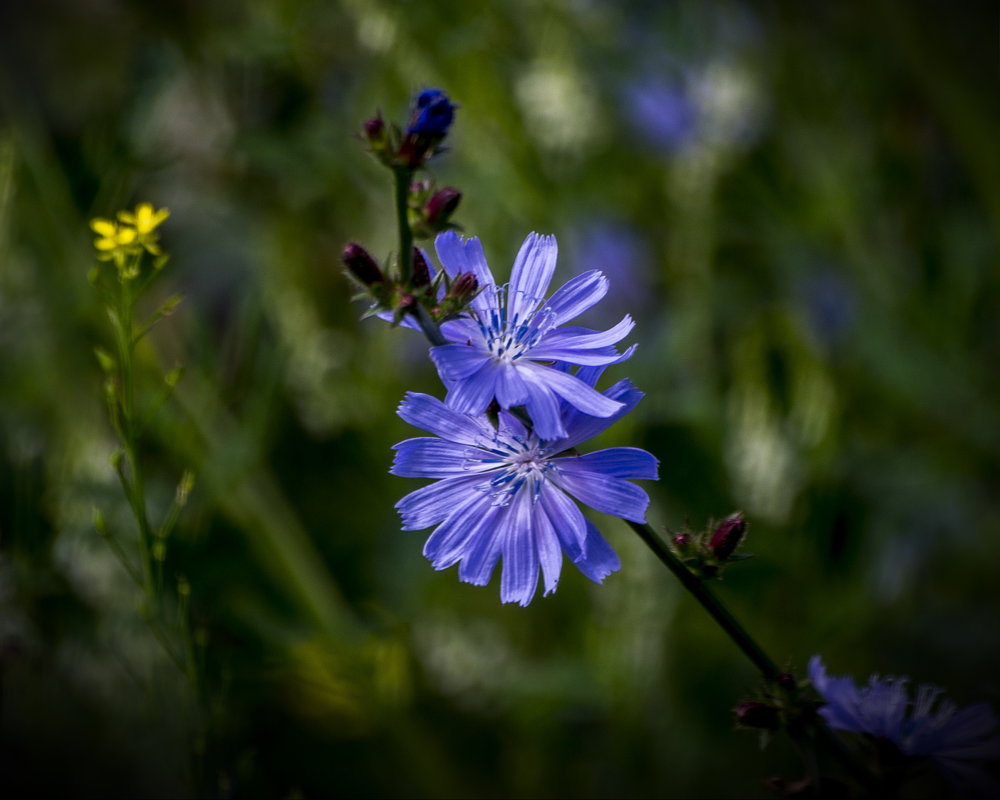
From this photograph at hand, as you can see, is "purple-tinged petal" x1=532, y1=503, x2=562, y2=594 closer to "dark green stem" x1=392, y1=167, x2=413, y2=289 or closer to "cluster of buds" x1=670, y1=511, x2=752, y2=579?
"cluster of buds" x1=670, y1=511, x2=752, y2=579

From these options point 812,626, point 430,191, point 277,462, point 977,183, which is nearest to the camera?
point 430,191

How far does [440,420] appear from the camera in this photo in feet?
2.14

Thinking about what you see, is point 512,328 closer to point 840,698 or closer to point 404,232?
point 404,232

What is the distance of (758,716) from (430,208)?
48 cm

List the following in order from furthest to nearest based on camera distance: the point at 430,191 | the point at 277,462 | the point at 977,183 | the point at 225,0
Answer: the point at 225,0, the point at 277,462, the point at 977,183, the point at 430,191

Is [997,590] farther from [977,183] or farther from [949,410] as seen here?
[977,183]

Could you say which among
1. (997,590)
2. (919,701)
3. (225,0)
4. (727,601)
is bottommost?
(919,701)

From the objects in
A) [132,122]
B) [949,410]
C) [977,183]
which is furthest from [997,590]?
[132,122]

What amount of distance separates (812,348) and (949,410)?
0.31 meters

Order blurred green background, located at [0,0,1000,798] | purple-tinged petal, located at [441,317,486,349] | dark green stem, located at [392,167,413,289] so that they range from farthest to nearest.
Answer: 1. blurred green background, located at [0,0,1000,798]
2. purple-tinged petal, located at [441,317,486,349]
3. dark green stem, located at [392,167,413,289]

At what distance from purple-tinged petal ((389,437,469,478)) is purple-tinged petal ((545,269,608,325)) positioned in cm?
14

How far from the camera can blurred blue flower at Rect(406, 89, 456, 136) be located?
0.58 metres

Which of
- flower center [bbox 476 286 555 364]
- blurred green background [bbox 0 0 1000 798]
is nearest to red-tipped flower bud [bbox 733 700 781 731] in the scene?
flower center [bbox 476 286 555 364]

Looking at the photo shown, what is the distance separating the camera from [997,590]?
1.64m
